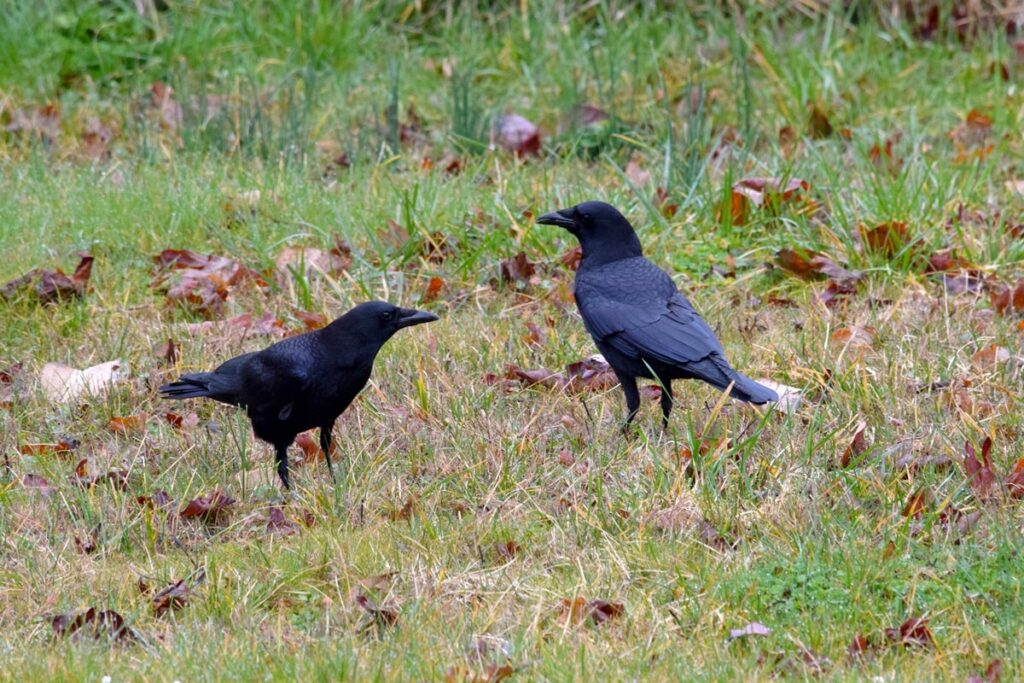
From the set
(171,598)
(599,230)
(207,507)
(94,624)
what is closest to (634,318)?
(599,230)

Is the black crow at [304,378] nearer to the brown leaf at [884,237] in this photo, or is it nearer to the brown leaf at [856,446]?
the brown leaf at [856,446]

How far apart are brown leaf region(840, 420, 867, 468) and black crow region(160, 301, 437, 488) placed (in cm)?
142

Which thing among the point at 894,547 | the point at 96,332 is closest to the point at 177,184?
the point at 96,332

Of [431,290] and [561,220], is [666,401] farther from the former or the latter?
Answer: [431,290]

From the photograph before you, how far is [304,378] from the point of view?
183 inches

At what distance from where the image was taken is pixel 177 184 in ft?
23.4

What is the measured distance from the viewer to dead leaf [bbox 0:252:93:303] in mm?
6109

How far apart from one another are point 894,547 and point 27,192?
16.1ft

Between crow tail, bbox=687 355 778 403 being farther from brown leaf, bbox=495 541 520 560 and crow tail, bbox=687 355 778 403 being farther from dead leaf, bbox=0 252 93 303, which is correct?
dead leaf, bbox=0 252 93 303

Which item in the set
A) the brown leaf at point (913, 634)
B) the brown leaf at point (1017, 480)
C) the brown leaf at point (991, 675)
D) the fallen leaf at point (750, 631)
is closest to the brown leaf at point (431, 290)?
the brown leaf at point (1017, 480)

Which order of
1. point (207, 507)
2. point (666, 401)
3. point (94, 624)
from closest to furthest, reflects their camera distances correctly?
point (94, 624) → point (207, 507) → point (666, 401)

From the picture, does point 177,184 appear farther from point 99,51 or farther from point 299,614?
point 299,614

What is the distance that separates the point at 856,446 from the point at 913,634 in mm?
1160

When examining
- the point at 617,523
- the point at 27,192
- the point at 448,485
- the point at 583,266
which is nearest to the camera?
the point at 617,523
